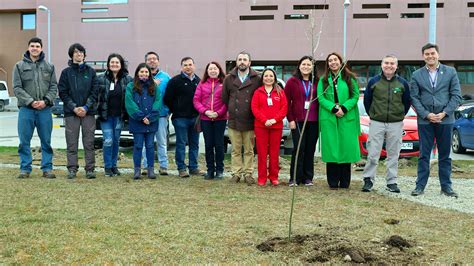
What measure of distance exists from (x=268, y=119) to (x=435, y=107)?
2.29 meters

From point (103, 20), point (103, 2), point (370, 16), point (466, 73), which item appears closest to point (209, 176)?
point (370, 16)

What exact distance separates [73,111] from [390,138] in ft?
15.5

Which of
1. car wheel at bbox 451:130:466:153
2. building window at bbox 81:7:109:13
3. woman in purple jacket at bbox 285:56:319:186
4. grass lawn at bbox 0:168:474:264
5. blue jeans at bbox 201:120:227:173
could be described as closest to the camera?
grass lawn at bbox 0:168:474:264

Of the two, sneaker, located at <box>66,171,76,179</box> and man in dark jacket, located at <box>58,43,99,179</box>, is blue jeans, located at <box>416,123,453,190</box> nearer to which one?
man in dark jacket, located at <box>58,43,99,179</box>

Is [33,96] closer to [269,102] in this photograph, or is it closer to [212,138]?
[212,138]

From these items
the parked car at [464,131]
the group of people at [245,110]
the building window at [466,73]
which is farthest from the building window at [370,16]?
the group of people at [245,110]

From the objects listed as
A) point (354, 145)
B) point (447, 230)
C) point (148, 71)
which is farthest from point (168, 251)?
point (148, 71)

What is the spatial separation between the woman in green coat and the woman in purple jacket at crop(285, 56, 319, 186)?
0.17 m

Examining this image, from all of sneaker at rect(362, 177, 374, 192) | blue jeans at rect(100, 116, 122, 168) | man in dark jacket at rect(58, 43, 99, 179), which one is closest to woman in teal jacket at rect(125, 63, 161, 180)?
blue jeans at rect(100, 116, 122, 168)

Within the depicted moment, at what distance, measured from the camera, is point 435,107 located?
6973 mm

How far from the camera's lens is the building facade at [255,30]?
39.3 m

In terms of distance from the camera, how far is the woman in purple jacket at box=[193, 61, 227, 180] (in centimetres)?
816

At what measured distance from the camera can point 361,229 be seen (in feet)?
16.4

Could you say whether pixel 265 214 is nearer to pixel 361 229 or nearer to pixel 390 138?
pixel 361 229
